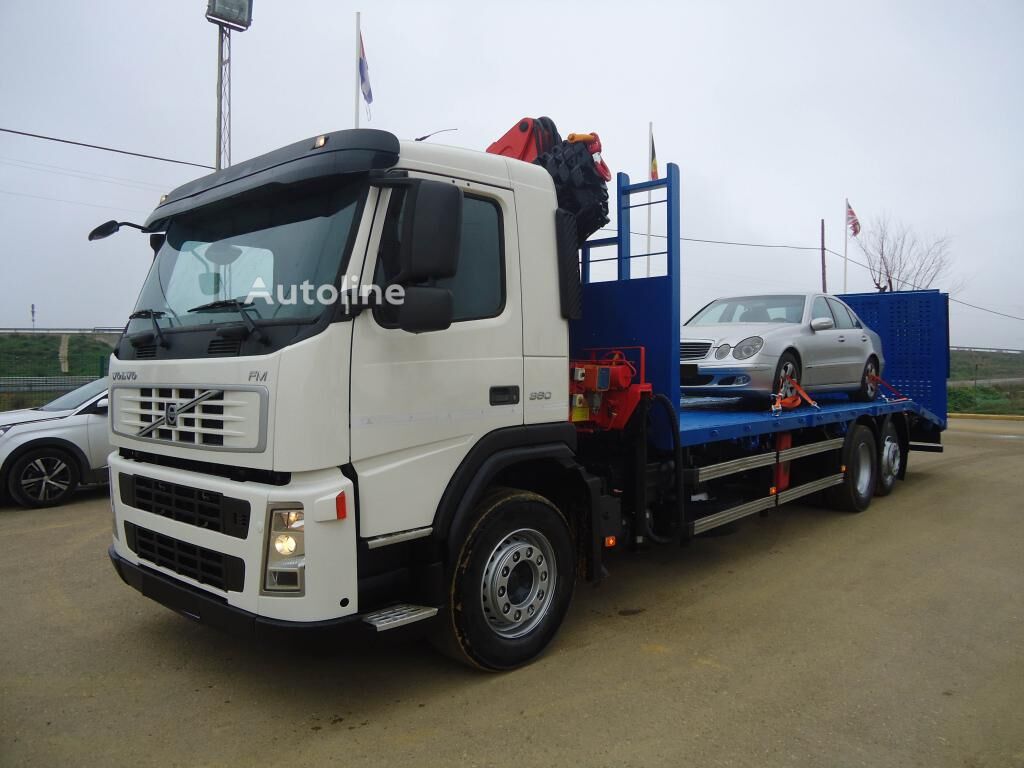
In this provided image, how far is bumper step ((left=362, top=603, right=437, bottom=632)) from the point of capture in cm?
318

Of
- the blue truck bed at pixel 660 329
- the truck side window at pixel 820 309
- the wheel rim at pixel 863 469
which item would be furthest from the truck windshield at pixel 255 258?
the wheel rim at pixel 863 469

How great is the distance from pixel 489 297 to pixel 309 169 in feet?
3.54

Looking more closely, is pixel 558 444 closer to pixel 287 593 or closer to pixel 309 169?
pixel 287 593

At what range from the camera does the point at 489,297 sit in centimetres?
376

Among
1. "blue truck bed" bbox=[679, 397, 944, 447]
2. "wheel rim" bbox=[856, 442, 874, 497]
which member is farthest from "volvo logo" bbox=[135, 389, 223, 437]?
"wheel rim" bbox=[856, 442, 874, 497]

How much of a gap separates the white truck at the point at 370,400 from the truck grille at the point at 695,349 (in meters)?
2.96

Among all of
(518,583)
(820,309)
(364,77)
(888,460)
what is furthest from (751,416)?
(364,77)

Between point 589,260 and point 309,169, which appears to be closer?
point 309,169

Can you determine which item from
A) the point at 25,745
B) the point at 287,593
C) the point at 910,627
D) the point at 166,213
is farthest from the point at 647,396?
the point at 25,745

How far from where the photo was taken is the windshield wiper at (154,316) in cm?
362

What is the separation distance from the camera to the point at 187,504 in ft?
11.2

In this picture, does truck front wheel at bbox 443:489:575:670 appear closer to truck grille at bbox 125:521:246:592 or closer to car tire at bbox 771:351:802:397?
truck grille at bbox 125:521:246:592

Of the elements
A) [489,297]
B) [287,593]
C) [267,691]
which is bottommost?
[267,691]

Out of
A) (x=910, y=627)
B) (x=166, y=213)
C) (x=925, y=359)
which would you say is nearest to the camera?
(x=166, y=213)
